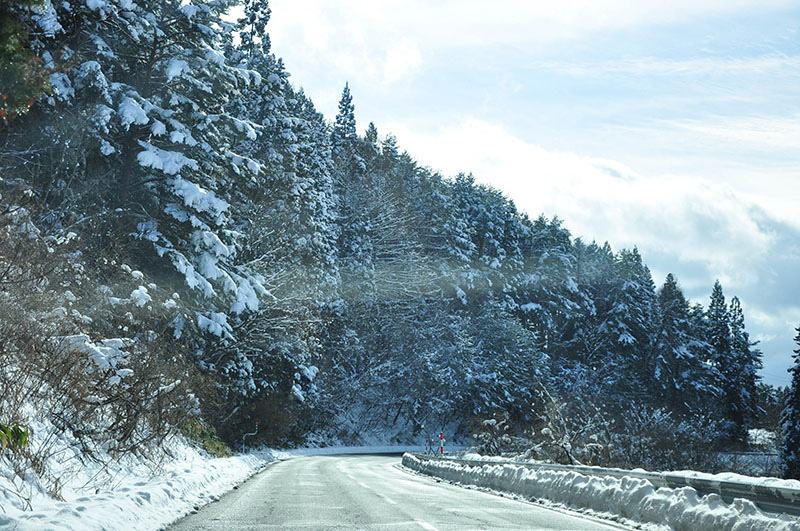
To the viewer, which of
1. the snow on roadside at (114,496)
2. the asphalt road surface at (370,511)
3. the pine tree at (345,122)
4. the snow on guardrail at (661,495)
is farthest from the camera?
the pine tree at (345,122)

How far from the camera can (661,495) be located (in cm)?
1102

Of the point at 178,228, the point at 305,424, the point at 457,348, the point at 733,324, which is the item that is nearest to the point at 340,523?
the point at 178,228

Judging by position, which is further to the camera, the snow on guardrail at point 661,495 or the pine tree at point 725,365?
the pine tree at point 725,365

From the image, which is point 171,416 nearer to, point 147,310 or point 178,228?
point 147,310

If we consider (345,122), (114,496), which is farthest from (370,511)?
(345,122)

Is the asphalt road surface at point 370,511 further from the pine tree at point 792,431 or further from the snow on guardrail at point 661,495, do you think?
the pine tree at point 792,431

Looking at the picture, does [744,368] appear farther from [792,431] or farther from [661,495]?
[661,495]

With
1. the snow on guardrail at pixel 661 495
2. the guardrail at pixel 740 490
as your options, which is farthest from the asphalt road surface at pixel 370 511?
the guardrail at pixel 740 490

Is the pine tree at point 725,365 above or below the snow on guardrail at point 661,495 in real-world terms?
above

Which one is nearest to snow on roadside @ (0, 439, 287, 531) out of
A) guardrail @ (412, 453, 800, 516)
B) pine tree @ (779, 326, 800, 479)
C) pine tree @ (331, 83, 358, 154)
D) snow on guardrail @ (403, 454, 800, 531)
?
snow on guardrail @ (403, 454, 800, 531)

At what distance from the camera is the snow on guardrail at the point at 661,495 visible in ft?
27.8

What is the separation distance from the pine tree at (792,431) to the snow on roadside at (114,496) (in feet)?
120

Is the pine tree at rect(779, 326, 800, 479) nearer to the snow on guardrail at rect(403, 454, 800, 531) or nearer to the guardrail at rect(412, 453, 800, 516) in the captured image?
the snow on guardrail at rect(403, 454, 800, 531)

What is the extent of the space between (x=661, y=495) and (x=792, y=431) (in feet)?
129
